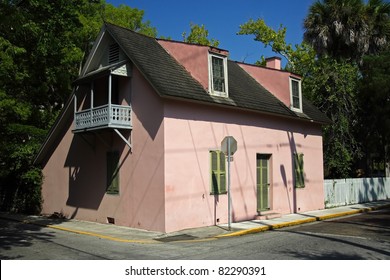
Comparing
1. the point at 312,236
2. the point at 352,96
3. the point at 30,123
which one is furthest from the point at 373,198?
the point at 30,123

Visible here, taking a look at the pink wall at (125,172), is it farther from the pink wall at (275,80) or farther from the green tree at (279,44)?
the green tree at (279,44)

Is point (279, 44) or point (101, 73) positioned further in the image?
point (279, 44)

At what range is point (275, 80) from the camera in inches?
746

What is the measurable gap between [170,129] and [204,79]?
257cm

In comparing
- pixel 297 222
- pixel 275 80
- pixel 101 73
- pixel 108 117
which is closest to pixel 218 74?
pixel 101 73

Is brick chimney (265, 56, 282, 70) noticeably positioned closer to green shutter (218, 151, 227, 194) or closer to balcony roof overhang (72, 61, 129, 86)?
green shutter (218, 151, 227, 194)

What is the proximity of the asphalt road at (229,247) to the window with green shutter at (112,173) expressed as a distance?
225 cm

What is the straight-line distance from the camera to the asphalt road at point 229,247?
9.03 metres

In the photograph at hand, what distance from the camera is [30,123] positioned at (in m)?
24.5

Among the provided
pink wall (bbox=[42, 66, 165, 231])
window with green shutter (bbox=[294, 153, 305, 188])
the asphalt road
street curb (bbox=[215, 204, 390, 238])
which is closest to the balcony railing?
pink wall (bbox=[42, 66, 165, 231])

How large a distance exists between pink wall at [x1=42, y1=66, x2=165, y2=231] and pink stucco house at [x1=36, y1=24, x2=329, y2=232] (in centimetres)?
3

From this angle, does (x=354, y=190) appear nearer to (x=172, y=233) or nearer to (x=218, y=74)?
(x=218, y=74)

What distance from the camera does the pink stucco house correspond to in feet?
43.5

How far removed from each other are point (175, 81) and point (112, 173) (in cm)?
394
